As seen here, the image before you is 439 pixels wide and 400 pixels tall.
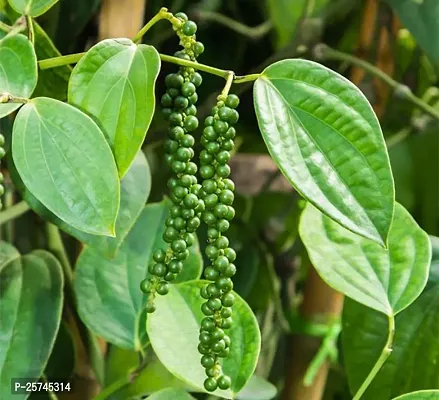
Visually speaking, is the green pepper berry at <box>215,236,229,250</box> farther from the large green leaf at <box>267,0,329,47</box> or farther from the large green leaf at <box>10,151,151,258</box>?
the large green leaf at <box>267,0,329,47</box>

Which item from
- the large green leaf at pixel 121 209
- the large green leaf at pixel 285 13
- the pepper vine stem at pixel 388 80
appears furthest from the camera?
the large green leaf at pixel 285 13

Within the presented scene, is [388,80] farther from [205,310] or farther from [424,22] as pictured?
[205,310]

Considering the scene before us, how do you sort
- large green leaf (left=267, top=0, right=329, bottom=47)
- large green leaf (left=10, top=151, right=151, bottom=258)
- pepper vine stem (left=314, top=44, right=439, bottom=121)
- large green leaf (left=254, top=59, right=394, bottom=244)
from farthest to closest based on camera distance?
1. large green leaf (left=267, top=0, right=329, bottom=47)
2. pepper vine stem (left=314, top=44, right=439, bottom=121)
3. large green leaf (left=10, top=151, right=151, bottom=258)
4. large green leaf (left=254, top=59, right=394, bottom=244)

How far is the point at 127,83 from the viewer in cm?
32

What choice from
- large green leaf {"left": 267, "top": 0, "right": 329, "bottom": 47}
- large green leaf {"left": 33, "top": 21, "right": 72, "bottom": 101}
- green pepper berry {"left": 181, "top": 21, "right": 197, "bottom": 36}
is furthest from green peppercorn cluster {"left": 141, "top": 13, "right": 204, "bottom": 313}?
large green leaf {"left": 267, "top": 0, "right": 329, "bottom": 47}

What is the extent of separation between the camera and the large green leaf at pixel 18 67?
32 centimetres

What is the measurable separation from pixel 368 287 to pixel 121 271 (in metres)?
0.18

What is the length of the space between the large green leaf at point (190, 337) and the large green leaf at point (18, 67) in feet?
0.52

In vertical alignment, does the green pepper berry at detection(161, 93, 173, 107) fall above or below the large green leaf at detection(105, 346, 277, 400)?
above

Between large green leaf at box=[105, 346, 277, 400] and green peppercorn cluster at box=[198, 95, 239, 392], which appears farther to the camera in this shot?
large green leaf at box=[105, 346, 277, 400]

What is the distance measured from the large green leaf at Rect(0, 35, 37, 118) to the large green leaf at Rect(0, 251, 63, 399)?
166mm

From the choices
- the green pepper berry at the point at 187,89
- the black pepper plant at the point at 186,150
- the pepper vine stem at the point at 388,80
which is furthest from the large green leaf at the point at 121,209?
the pepper vine stem at the point at 388,80

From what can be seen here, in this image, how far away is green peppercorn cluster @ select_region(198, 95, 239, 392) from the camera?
11.7 inches

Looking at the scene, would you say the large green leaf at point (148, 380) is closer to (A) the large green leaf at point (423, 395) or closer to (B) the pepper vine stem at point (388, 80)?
(A) the large green leaf at point (423, 395)
